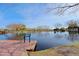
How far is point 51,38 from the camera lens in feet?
7.28

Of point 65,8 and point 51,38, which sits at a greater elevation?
point 65,8

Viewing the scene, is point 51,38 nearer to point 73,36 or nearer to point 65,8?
point 73,36

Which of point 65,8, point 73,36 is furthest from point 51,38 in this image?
point 65,8

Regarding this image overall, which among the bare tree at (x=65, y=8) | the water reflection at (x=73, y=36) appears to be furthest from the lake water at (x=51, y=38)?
the bare tree at (x=65, y=8)

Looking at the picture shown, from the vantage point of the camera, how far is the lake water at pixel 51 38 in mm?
2211

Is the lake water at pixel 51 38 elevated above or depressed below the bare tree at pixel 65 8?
below

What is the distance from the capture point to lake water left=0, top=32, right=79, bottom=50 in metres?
2.21

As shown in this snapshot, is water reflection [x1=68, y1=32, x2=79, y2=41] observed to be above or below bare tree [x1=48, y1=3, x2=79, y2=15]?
below

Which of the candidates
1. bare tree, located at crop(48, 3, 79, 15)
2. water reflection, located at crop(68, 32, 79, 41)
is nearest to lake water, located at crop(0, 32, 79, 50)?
water reflection, located at crop(68, 32, 79, 41)

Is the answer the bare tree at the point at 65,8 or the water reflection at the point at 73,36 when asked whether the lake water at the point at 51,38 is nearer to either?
the water reflection at the point at 73,36

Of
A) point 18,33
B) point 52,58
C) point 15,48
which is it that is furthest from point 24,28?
point 52,58

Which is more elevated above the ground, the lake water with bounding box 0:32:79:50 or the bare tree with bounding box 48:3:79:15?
the bare tree with bounding box 48:3:79:15

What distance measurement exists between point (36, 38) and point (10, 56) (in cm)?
33

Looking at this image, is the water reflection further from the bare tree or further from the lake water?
the bare tree
